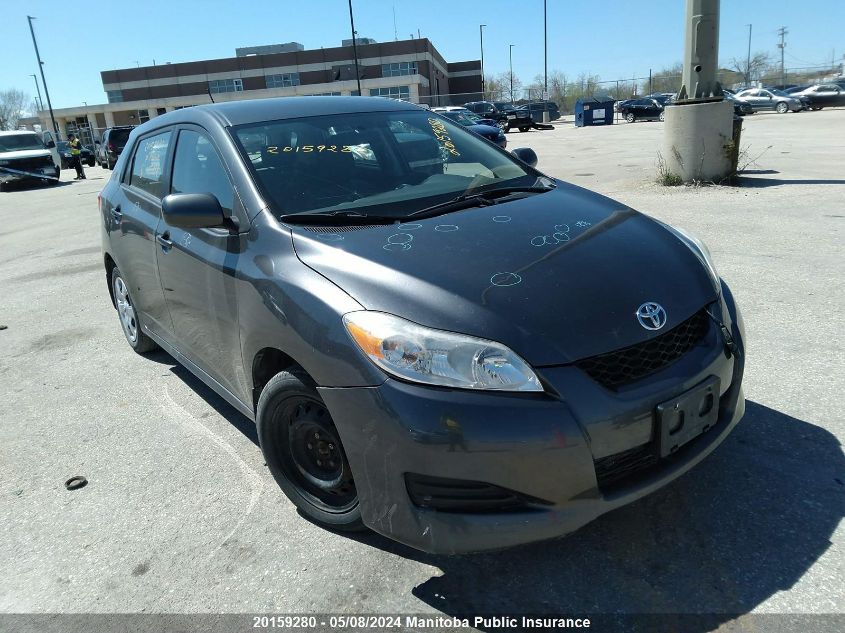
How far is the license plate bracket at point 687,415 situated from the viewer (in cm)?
219

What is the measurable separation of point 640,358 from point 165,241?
2.65 meters

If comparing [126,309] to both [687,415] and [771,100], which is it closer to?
[687,415]

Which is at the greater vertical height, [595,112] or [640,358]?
[595,112]

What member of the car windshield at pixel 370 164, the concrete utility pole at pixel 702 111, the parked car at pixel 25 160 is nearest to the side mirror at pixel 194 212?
the car windshield at pixel 370 164

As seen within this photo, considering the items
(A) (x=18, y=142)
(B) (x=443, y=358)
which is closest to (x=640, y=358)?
(B) (x=443, y=358)

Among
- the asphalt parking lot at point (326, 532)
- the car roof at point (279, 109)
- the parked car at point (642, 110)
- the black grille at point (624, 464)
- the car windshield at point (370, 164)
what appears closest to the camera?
the black grille at point (624, 464)

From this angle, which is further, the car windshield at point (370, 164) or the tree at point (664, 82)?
the tree at point (664, 82)

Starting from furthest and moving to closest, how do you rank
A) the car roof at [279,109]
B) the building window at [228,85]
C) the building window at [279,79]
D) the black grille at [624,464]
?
the building window at [279,79] < the building window at [228,85] < the car roof at [279,109] < the black grille at [624,464]

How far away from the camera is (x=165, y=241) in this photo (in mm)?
Answer: 3613

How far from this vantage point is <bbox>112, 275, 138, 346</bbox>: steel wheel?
16.0 ft

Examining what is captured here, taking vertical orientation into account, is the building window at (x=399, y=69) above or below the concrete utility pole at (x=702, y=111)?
above

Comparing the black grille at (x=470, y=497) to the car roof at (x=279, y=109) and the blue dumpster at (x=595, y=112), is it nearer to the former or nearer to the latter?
the car roof at (x=279, y=109)

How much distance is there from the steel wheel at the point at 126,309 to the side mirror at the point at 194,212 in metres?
2.10

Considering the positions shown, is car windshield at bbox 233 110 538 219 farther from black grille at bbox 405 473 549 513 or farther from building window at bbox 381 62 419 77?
building window at bbox 381 62 419 77
